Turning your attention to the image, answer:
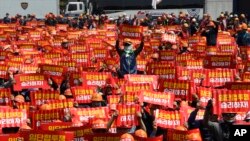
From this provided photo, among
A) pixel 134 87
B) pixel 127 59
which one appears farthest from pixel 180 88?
pixel 127 59

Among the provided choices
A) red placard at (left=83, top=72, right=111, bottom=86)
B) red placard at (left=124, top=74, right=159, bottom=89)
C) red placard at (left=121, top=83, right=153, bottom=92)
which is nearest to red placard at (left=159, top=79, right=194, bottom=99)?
red placard at (left=121, top=83, right=153, bottom=92)

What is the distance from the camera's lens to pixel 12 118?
12.0 metres

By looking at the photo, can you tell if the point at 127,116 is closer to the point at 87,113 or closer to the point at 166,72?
the point at 87,113

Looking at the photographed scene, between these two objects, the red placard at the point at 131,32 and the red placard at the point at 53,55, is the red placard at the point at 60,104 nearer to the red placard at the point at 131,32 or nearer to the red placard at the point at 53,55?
the red placard at the point at 131,32

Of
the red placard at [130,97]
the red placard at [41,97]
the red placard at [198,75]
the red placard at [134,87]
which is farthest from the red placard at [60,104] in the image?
the red placard at [198,75]

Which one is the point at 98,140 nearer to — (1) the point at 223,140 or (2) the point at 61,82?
(1) the point at 223,140

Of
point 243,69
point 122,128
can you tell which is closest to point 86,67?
point 243,69

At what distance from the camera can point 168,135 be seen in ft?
34.9

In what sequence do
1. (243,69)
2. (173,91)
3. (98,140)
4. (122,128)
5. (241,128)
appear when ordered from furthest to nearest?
(243,69) → (173,91) → (122,128) → (98,140) → (241,128)

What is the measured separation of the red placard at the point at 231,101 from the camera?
1163 cm

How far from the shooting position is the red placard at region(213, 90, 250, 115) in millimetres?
11633

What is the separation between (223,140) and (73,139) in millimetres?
2172

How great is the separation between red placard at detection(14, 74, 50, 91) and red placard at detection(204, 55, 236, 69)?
145 inches

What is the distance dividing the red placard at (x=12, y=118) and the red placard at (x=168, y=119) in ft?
6.59
